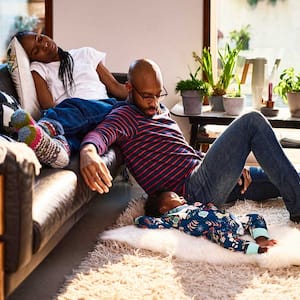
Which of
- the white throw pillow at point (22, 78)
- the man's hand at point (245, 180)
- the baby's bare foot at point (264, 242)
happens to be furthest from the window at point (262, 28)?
the baby's bare foot at point (264, 242)

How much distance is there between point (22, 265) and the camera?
1.65 metres

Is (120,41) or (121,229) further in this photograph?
(120,41)

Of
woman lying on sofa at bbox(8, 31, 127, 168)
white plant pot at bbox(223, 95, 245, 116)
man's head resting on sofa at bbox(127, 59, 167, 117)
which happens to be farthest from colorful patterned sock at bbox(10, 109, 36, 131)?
white plant pot at bbox(223, 95, 245, 116)

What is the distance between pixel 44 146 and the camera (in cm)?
205

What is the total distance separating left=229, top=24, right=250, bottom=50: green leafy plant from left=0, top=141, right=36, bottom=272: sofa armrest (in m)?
2.60

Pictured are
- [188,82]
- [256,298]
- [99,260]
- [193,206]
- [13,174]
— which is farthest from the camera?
[188,82]

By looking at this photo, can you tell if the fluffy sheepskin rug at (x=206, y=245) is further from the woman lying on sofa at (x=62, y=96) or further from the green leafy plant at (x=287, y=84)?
the green leafy plant at (x=287, y=84)

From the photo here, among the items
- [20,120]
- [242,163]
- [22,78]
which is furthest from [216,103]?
[20,120]

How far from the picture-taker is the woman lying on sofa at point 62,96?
2068 mm

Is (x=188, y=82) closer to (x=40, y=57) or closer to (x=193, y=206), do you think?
(x=40, y=57)

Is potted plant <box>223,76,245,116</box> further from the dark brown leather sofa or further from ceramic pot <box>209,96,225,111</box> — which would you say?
the dark brown leather sofa

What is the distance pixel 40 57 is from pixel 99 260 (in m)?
1.18

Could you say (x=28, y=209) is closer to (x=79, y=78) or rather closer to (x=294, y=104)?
(x=79, y=78)

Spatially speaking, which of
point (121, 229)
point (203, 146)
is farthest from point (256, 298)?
point (203, 146)
